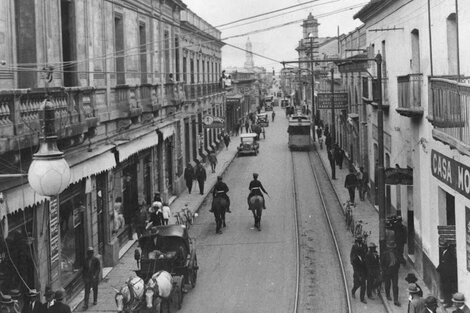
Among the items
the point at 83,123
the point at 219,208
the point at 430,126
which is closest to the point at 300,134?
the point at 219,208

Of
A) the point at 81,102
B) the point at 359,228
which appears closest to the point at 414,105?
the point at 359,228

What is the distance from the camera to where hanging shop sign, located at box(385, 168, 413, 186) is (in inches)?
691

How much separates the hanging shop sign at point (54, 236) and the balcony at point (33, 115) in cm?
156

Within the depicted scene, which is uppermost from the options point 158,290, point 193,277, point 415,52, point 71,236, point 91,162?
point 415,52

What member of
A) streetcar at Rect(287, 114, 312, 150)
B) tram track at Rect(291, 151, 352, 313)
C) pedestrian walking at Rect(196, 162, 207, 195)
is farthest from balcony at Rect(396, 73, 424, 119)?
streetcar at Rect(287, 114, 312, 150)

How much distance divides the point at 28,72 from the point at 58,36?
179cm

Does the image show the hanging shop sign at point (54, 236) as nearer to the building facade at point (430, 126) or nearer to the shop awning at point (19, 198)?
the shop awning at point (19, 198)

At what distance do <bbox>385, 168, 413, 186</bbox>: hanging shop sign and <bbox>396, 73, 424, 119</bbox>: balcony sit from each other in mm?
1726

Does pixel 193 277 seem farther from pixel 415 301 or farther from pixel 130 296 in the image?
pixel 415 301

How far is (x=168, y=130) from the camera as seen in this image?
27797 mm

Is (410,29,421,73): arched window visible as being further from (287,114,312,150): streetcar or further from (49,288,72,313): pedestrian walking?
(287,114,312,150): streetcar

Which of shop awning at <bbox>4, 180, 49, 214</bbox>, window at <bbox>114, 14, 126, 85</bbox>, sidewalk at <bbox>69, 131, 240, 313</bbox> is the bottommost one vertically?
sidewalk at <bbox>69, 131, 240, 313</bbox>

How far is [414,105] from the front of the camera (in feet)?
53.7

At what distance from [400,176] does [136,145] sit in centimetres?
862
